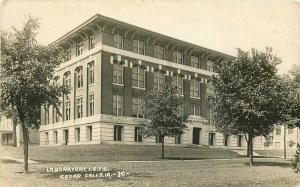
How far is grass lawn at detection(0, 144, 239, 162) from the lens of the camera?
83.2 feet

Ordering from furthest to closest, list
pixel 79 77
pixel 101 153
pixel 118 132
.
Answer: pixel 79 77
pixel 118 132
pixel 101 153

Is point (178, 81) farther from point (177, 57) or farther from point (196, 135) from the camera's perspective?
point (196, 135)

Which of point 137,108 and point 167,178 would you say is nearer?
point 167,178

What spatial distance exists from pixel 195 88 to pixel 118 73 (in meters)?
10.9

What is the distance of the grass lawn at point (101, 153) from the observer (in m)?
25.4

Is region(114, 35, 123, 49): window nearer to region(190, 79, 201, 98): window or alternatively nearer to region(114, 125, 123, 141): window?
region(114, 125, 123, 141): window

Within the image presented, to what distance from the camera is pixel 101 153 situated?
2777 cm

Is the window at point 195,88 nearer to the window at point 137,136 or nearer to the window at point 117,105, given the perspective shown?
the window at point 137,136

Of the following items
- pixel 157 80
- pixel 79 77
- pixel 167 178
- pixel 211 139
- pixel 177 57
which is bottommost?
pixel 211 139

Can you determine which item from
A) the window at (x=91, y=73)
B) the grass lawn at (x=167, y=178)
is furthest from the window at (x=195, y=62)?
the grass lawn at (x=167, y=178)

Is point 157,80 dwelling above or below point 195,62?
below

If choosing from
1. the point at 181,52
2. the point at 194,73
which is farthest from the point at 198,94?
the point at 181,52

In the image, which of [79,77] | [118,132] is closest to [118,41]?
[79,77]

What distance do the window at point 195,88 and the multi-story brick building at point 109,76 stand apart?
2329mm
